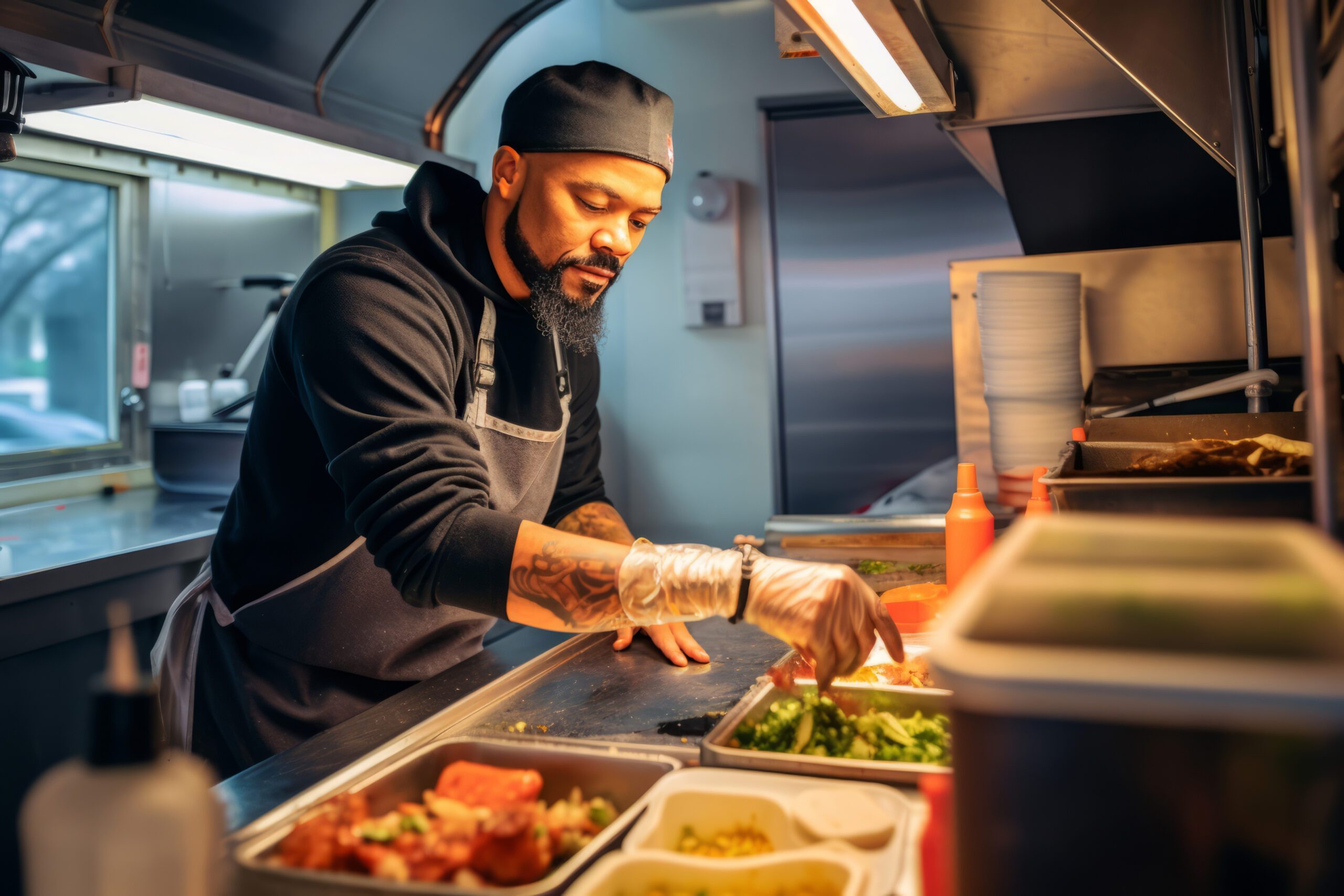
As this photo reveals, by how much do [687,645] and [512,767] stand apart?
1.54 ft

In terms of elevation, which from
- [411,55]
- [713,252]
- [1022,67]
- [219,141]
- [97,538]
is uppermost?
[411,55]

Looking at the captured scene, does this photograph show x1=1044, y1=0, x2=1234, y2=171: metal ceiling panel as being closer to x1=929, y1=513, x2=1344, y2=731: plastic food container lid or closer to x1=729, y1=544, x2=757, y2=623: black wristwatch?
x1=729, y1=544, x2=757, y2=623: black wristwatch

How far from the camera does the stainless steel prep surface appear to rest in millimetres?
1142

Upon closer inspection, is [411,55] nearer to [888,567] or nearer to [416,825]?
[888,567]

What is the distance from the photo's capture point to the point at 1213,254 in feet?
8.66

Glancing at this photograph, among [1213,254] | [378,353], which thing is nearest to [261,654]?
[378,353]

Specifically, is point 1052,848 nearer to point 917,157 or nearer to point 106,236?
point 106,236

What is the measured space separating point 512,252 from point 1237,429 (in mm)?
1350

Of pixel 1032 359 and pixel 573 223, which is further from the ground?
pixel 573 223

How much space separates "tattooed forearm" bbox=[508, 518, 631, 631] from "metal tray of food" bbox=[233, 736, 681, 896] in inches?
5.9

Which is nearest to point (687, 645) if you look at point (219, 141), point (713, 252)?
point (219, 141)

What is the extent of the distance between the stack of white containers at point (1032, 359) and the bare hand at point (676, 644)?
1.31 metres

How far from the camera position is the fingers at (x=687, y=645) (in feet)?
5.09

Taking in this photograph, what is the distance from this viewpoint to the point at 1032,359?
2512 millimetres
